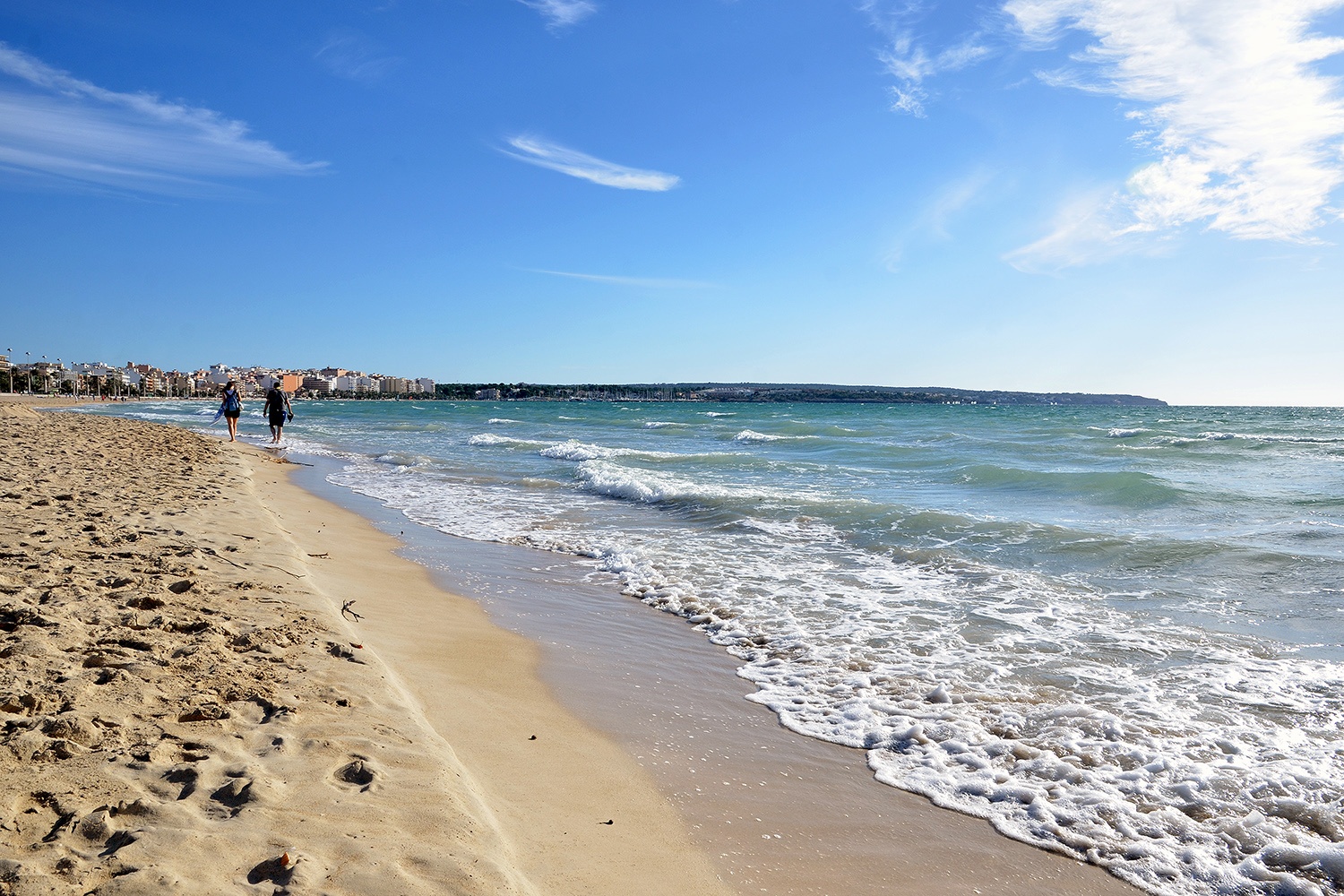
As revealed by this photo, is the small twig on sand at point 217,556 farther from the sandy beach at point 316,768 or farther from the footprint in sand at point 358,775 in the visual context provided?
the footprint in sand at point 358,775

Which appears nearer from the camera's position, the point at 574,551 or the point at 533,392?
the point at 574,551

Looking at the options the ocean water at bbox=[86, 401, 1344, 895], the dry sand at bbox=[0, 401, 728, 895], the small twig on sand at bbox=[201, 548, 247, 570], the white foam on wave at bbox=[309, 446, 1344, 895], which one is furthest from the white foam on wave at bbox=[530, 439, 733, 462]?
the dry sand at bbox=[0, 401, 728, 895]

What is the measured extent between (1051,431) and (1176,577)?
30339mm

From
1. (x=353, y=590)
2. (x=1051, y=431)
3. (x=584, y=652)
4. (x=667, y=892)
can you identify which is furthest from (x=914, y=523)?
(x=1051, y=431)

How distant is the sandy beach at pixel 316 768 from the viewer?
7.45ft

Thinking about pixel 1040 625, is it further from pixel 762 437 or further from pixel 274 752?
pixel 762 437

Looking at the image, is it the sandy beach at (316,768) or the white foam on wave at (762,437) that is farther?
the white foam on wave at (762,437)

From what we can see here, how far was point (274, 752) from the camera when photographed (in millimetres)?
2930

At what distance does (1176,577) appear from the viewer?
25.2 ft

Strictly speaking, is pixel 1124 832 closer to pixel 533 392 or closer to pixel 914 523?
pixel 914 523

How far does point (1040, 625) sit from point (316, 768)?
5395 millimetres

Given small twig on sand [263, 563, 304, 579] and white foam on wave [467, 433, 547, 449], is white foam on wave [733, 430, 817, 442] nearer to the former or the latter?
white foam on wave [467, 433, 547, 449]

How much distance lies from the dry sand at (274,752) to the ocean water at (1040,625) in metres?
1.55

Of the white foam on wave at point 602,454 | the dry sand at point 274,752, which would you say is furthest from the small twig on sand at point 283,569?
the white foam on wave at point 602,454
